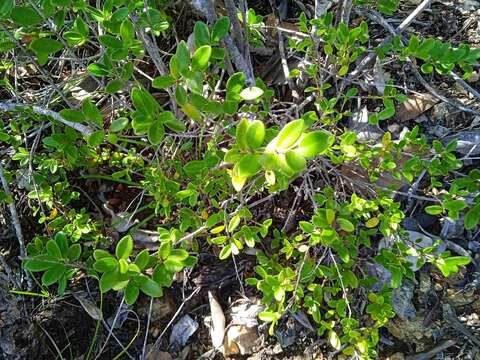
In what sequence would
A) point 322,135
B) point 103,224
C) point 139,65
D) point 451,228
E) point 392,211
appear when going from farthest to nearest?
point 139,65
point 103,224
point 451,228
point 392,211
point 322,135

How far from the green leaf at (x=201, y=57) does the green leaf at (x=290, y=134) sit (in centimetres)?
33

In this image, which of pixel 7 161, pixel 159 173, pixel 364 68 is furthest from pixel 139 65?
pixel 364 68

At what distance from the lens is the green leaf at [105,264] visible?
101 cm

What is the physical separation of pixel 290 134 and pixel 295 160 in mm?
49

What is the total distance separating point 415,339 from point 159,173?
3.68 ft

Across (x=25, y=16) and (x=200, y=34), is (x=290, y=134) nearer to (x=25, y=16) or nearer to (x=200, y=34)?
(x=200, y=34)

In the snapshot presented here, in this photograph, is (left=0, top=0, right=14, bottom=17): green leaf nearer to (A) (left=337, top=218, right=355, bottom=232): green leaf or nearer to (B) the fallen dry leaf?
(A) (left=337, top=218, right=355, bottom=232): green leaf

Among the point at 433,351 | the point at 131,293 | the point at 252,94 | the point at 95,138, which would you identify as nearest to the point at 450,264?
the point at 433,351

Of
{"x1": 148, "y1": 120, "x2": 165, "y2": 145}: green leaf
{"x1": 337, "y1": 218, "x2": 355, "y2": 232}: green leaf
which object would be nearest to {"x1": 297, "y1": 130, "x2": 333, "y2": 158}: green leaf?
{"x1": 148, "y1": 120, "x2": 165, "y2": 145}: green leaf

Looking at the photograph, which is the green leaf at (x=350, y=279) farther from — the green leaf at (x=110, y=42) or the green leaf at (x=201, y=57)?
the green leaf at (x=110, y=42)

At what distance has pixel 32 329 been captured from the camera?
1757 millimetres

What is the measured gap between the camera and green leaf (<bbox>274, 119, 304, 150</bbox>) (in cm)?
73

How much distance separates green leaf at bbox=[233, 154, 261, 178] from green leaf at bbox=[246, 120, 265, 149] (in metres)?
0.02

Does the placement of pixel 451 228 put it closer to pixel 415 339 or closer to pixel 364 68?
pixel 415 339
